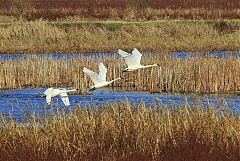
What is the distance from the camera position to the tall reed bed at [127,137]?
1027cm

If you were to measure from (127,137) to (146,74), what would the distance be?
839 cm

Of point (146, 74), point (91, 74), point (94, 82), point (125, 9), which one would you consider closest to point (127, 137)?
point (91, 74)

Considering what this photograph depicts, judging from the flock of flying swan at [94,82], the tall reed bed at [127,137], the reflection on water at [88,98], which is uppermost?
the flock of flying swan at [94,82]

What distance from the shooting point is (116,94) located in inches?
758

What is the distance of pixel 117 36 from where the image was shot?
30891 mm

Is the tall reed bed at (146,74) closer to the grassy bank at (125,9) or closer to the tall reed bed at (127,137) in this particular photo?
the tall reed bed at (127,137)

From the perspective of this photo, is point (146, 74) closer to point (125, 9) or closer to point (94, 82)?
point (94, 82)

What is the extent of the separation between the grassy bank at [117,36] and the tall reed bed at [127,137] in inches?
697

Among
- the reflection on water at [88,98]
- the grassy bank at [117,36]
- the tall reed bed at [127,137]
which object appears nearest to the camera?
the tall reed bed at [127,137]

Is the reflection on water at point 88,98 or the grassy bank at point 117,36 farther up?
the grassy bank at point 117,36

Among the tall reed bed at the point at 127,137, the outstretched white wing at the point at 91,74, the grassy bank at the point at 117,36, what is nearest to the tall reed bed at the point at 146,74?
the outstretched white wing at the point at 91,74

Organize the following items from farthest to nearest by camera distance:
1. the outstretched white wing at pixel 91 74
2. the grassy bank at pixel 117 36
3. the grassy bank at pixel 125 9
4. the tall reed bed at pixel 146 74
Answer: the grassy bank at pixel 125 9 < the grassy bank at pixel 117 36 < the tall reed bed at pixel 146 74 < the outstretched white wing at pixel 91 74

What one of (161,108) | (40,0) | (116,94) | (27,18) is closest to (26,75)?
(116,94)

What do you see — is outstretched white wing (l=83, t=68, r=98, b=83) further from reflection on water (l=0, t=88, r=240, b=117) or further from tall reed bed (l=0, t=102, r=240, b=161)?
reflection on water (l=0, t=88, r=240, b=117)
